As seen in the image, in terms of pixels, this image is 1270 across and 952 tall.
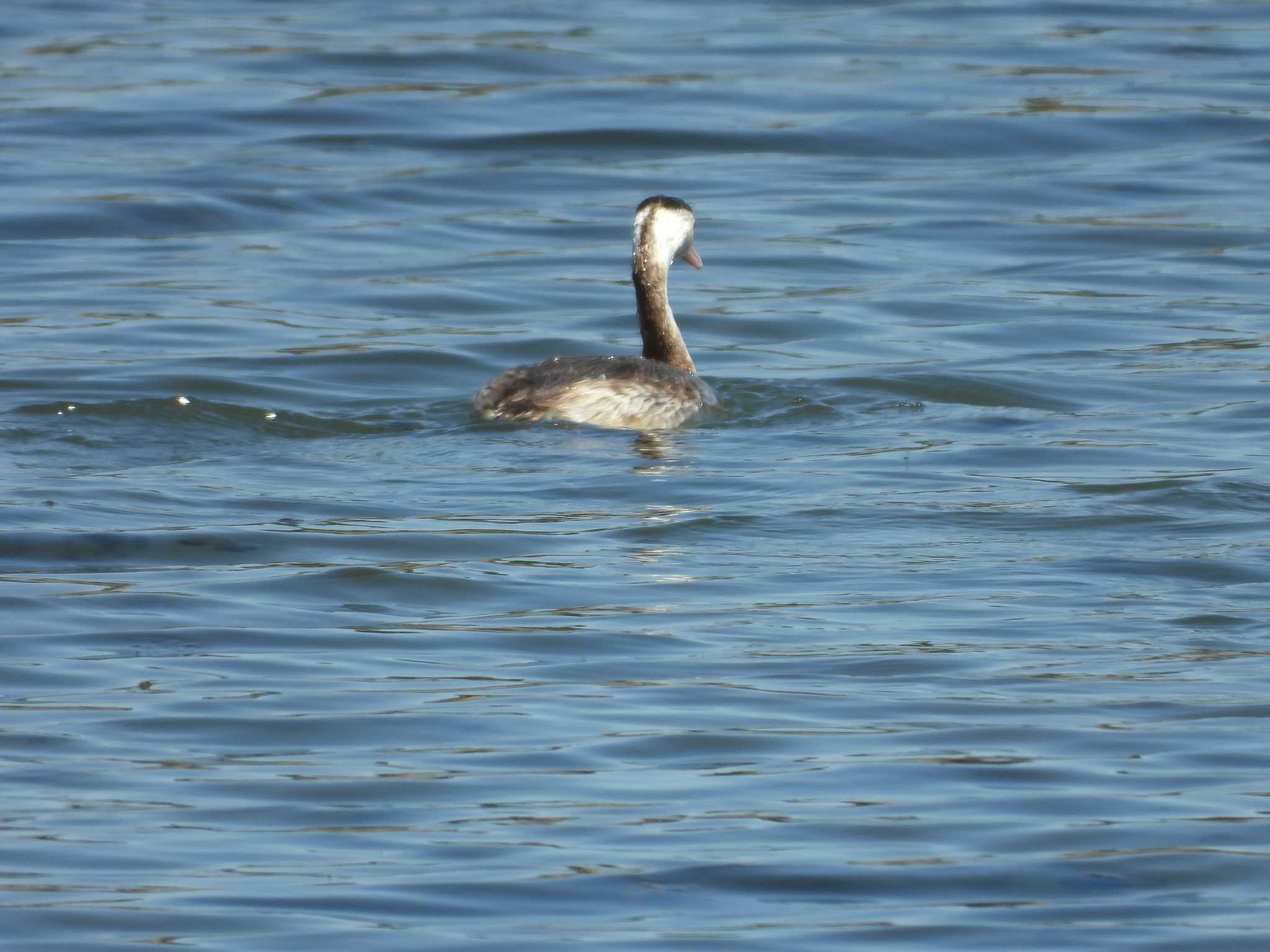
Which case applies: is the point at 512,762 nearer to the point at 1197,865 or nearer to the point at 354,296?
the point at 1197,865

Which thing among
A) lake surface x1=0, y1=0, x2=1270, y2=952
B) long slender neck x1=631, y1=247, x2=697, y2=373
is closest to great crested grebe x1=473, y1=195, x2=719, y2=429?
lake surface x1=0, y1=0, x2=1270, y2=952

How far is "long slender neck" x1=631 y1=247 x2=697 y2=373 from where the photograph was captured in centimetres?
1304

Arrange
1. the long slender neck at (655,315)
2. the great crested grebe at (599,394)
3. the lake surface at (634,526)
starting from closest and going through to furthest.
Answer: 1. the lake surface at (634,526)
2. the great crested grebe at (599,394)
3. the long slender neck at (655,315)

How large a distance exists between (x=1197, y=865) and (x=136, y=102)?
59.3 ft

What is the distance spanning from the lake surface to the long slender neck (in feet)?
1.33

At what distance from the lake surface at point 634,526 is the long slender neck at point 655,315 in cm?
41

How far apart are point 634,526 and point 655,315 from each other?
354 cm

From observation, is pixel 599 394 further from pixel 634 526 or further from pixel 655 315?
pixel 634 526

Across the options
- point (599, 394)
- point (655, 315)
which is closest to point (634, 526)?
point (599, 394)

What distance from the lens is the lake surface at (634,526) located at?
5.68 metres

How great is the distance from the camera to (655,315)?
13.1 m

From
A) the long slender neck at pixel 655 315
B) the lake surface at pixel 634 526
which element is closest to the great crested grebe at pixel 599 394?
the lake surface at pixel 634 526

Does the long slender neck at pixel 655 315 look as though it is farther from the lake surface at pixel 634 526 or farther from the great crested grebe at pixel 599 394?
the great crested grebe at pixel 599 394

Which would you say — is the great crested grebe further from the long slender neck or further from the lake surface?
the long slender neck
